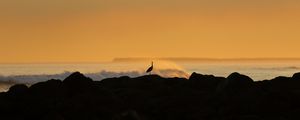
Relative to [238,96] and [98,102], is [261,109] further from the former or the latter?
[98,102]

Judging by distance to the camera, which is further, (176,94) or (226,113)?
(176,94)

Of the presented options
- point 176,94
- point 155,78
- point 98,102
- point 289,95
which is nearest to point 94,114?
point 98,102

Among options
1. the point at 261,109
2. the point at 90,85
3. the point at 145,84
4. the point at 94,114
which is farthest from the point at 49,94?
the point at 261,109

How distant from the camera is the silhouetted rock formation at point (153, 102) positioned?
87.7 feet

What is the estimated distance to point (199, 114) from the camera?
2714 centimetres

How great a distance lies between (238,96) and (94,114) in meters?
5.80

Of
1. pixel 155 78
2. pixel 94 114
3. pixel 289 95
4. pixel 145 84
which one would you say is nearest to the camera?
pixel 94 114

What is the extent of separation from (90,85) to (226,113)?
5502 millimetres

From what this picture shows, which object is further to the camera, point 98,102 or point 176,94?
point 176,94

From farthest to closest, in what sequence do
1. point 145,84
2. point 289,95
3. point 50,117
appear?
point 145,84, point 289,95, point 50,117

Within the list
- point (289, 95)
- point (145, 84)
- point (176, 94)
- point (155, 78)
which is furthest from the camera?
point (155, 78)

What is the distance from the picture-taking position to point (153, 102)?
29047mm

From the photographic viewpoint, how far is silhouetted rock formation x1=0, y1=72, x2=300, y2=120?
26.7m

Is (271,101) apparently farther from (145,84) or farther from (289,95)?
(145,84)
